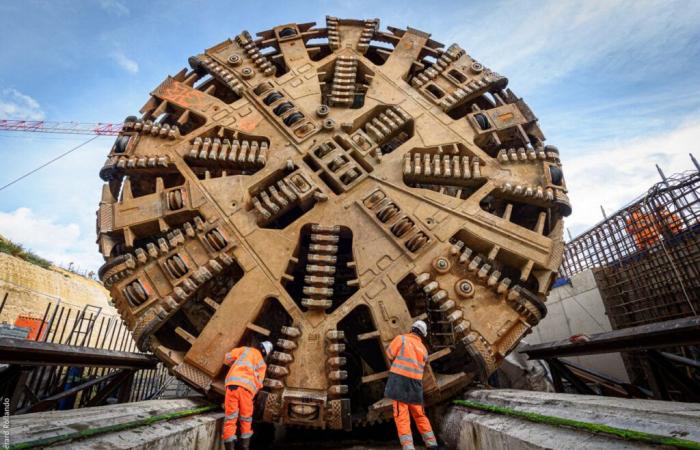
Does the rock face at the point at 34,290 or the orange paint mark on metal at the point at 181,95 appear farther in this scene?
the rock face at the point at 34,290

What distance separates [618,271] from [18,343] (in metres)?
12.7

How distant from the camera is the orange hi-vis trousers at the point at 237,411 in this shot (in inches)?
174

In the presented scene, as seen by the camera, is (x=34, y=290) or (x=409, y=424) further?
(x=34, y=290)

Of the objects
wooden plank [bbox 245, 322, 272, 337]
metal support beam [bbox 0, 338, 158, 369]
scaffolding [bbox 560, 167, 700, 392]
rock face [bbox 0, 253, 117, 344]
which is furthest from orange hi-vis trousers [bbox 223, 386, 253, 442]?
rock face [bbox 0, 253, 117, 344]

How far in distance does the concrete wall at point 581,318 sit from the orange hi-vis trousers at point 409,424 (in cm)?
786

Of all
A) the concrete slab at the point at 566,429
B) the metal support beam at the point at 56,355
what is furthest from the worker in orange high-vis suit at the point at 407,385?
the metal support beam at the point at 56,355

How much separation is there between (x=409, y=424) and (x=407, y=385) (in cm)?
43

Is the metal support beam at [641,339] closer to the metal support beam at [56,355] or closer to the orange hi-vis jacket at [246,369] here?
the orange hi-vis jacket at [246,369]

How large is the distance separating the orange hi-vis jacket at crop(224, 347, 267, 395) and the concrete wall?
9443mm

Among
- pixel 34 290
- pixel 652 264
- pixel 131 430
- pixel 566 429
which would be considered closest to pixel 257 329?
pixel 131 430

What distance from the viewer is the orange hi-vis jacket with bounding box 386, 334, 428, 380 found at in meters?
4.54

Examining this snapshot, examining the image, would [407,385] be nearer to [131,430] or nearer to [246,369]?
[246,369]

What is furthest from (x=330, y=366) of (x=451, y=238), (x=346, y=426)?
(x=451, y=238)

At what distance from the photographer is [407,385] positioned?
4.50 metres
